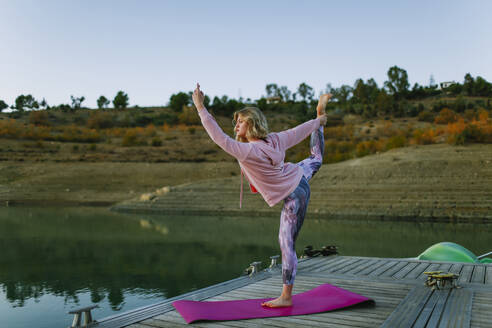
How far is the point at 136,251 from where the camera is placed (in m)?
12.0

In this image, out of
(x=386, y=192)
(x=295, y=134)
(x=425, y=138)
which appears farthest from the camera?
(x=425, y=138)

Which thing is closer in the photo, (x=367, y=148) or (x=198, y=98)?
(x=198, y=98)

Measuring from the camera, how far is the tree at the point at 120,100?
7925 centimetres

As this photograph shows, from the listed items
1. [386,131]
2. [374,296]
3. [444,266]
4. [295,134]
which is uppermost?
[386,131]

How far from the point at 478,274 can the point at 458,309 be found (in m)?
2.27

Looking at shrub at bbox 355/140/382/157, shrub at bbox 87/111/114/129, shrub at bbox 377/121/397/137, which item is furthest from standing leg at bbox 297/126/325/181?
shrub at bbox 87/111/114/129

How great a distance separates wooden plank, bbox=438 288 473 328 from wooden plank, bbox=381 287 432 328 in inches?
9.2

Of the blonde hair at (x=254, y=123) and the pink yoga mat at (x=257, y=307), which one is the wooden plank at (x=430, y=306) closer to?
the pink yoga mat at (x=257, y=307)

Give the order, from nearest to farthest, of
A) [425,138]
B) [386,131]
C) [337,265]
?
[337,265]
[425,138]
[386,131]

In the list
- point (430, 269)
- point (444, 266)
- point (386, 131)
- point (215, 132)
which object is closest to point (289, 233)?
point (215, 132)

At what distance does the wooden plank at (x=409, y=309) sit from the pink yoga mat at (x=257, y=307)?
34cm

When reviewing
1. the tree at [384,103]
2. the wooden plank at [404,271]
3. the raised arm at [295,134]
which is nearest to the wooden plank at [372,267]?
the wooden plank at [404,271]

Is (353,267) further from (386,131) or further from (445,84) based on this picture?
(445,84)

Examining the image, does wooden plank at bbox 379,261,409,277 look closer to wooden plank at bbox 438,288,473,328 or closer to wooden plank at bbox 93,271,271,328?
wooden plank at bbox 438,288,473,328
